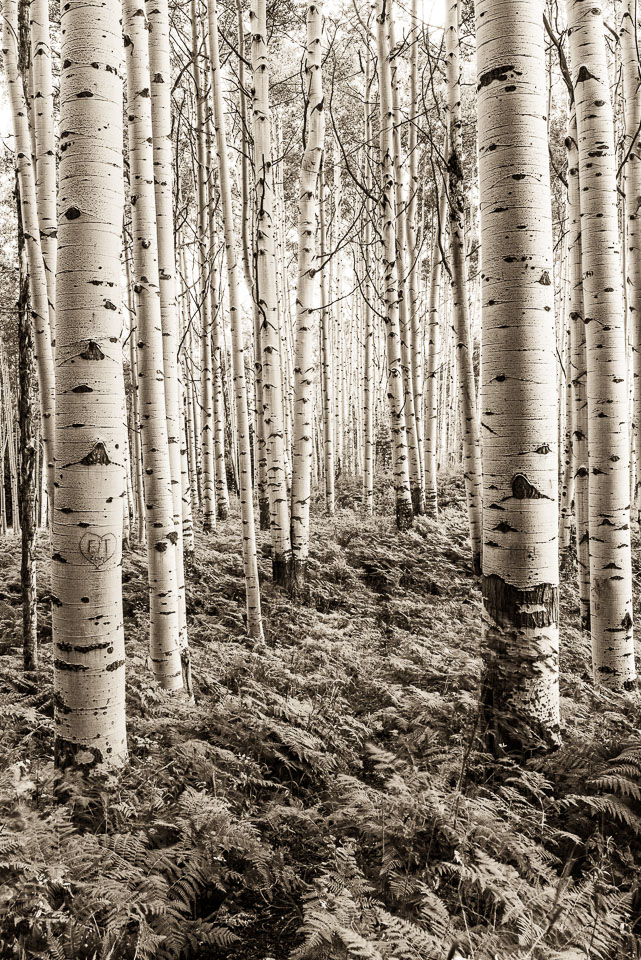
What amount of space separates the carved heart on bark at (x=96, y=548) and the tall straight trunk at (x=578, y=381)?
12.3ft

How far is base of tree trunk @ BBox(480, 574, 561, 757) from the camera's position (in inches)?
102

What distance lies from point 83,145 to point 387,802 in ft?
9.53

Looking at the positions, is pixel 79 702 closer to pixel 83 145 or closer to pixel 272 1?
pixel 83 145

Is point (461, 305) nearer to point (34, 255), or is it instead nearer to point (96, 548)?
point (34, 255)

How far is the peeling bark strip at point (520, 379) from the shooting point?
8.41 feet

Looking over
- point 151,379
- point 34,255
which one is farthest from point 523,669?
point 34,255

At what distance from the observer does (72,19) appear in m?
2.41

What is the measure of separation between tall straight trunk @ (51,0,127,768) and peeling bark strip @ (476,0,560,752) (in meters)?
1.64

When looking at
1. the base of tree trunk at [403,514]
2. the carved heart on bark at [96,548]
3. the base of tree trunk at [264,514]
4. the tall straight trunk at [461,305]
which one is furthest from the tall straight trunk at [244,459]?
the base of tree trunk at [264,514]

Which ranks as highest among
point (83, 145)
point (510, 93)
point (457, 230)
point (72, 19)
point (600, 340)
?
point (457, 230)

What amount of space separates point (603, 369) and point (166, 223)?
336 centimetres

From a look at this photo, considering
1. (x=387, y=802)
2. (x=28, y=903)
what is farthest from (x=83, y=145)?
(x=387, y=802)

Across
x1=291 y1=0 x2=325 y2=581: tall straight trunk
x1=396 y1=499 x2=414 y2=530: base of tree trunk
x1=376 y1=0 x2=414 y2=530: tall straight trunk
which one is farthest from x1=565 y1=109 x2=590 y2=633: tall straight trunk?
x1=396 y1=499 x2=414 y2=530: base of tree trunk

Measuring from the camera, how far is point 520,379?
2566mm
